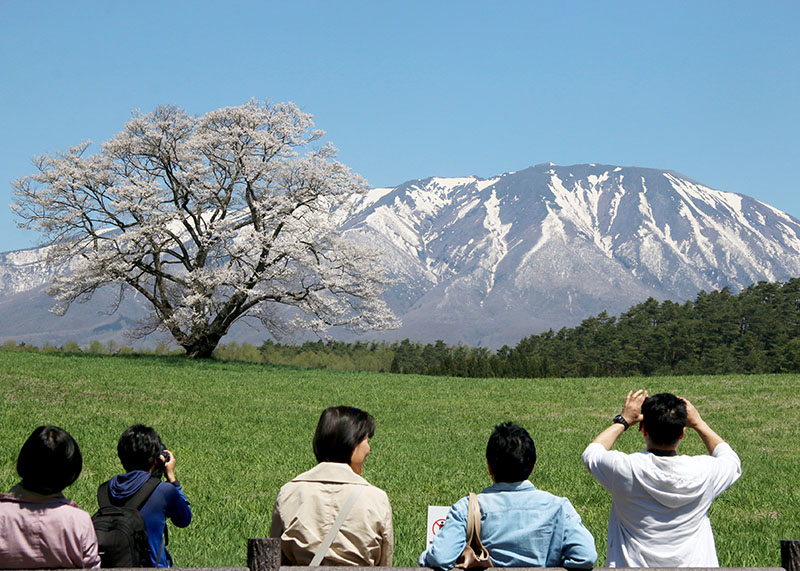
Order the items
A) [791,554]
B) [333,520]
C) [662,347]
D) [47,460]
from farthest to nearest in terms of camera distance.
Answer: [662,347] → [333,520] → [47,460] → [791,554]

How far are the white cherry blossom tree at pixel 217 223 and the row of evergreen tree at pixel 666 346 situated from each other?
40563 mm

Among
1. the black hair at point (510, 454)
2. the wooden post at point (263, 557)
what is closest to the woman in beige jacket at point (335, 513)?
the black hair at point (510, 454)

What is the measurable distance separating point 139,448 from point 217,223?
125ft

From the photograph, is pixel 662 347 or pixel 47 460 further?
pixel 662 347

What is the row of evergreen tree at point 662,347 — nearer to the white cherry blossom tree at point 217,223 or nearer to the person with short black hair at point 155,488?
the white cherry blossom tree at point 217,223

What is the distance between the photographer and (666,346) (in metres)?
100

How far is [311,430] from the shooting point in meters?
20.9

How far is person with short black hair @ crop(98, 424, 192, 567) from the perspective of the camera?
5621 mm

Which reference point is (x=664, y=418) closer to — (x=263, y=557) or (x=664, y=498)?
(x=664, y=498)

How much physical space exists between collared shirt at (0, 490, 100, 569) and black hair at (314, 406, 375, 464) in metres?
1.39

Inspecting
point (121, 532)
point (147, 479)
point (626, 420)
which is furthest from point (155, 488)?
point (626, 420)

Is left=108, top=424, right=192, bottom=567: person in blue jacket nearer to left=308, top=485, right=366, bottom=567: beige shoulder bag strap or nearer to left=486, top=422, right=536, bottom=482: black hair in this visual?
left=308, top=485, right=366, bottom=567: beige shoulder bag strap

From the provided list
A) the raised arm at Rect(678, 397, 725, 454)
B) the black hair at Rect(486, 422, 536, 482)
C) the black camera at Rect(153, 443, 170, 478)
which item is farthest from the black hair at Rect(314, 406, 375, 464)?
the raised arm at Rect(678, 397, 725, 454)

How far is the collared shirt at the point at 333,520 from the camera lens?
5.02m
